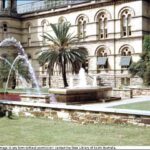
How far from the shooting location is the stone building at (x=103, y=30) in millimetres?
42062

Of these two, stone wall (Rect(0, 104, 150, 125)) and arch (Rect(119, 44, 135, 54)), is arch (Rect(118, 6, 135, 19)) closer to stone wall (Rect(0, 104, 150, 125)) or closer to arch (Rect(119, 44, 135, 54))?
arch (Rect(119, 44, 135, 54))

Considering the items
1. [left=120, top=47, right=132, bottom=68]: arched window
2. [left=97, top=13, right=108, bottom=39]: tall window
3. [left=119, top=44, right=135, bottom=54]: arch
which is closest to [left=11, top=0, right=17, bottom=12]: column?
[left=97, top=13, right=108, bottom=39]: tall window

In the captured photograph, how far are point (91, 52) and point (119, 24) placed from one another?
16.2ft

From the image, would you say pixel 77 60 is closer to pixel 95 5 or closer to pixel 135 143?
pixel 95 5

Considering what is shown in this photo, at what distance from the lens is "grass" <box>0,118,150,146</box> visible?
10766 mm

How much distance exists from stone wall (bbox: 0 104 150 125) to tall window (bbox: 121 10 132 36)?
2872 centimetres

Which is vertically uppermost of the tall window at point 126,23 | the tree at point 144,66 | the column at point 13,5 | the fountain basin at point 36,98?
the column at point 13,5

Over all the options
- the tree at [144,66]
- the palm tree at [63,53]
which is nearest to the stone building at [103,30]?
the tree at [144,66]

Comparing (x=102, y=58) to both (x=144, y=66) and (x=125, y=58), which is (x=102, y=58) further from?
(x=144, y=66)

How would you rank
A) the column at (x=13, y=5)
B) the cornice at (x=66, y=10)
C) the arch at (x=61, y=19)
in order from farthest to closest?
1. the column at (x=13, y=5)
2. the arch at (x=61, y=19)
3. the cornice at (x=66, y=10)

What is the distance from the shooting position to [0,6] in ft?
185

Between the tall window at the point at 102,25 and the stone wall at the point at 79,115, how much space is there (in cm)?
2996

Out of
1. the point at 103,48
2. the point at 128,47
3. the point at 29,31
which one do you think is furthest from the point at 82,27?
the point at 29,31

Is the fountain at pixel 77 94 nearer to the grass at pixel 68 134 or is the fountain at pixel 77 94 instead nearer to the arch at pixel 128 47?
the grass at pixel 68 134
